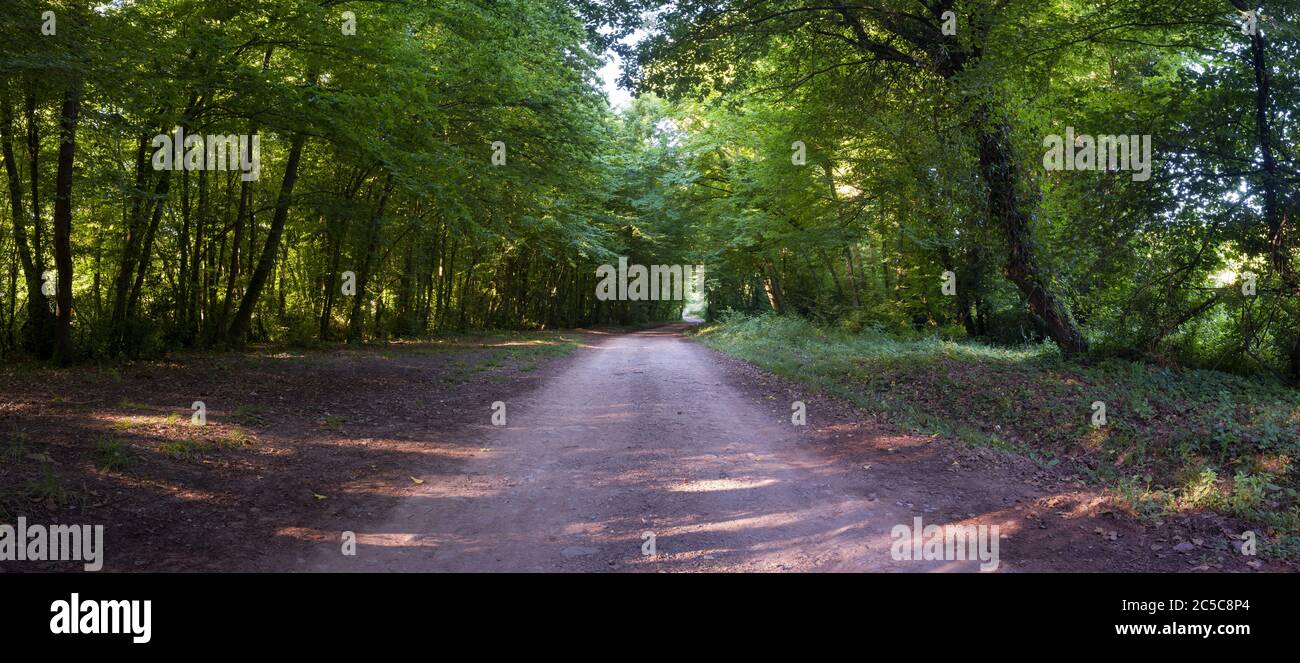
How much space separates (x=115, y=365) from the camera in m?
11.3

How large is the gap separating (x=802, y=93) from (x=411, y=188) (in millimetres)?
9152

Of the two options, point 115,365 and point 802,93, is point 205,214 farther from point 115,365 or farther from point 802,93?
point 802,93

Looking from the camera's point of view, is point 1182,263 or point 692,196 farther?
point 692,196

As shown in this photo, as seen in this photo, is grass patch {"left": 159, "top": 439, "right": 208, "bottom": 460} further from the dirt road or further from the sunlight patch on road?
the sunlight patch on road

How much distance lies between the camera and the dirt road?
4.57 meters

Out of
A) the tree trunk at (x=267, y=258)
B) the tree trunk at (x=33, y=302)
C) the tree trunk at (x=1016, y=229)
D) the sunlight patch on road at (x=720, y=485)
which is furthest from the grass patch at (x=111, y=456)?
the tree trunk at (x=1016, y=229)

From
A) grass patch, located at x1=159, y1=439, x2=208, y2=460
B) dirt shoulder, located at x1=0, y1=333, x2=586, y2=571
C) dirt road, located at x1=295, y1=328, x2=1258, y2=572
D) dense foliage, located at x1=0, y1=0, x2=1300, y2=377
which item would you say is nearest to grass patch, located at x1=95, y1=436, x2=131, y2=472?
dirt shoulder, located at x1=0, y1=333, x2=586, y2=571

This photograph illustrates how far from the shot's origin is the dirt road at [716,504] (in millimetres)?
4570

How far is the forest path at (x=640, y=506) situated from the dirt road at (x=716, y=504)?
0.06 feet

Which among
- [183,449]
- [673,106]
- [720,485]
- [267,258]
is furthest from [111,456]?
[673,106]

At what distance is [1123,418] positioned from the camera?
828 cm

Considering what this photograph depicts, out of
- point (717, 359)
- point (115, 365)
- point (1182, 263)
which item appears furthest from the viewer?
point (717, 359)

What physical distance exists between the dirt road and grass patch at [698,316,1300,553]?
89 centimetres

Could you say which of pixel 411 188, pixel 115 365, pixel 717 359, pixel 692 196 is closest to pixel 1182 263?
pixel 717 359
